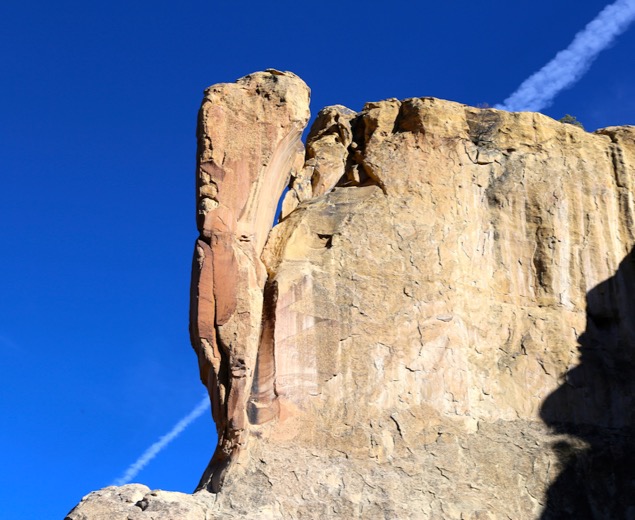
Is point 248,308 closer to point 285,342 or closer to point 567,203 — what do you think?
point 285,342

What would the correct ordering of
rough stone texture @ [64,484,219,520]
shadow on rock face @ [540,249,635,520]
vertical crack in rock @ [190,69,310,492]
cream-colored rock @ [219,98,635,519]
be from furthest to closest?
shadow on rock face @ [540,249,635,520] → cream-colored rock @ [219,98,635,519] → vertical crack in rock @ [190,69,310,492] → rough stone texture @ [64,484,219,520]

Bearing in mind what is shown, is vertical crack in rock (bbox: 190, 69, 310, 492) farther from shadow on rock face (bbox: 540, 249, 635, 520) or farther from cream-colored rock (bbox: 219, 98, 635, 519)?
shadow on rock face (bbox: 540, 249, 635, 520)

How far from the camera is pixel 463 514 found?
22156 mm

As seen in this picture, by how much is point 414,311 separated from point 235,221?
429 cm

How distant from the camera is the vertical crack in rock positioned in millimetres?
22172

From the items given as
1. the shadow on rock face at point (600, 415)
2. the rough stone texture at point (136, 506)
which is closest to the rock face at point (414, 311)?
the shadow on rock face at point (600, 415)

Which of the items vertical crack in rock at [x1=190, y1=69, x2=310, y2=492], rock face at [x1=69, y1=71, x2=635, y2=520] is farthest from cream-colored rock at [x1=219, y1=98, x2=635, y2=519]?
vertical crack in rock at [x1=190, y1=69, x2=310, y2=492]

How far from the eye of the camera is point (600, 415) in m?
24.9

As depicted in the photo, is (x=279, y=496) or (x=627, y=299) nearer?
(x=279, y=496)

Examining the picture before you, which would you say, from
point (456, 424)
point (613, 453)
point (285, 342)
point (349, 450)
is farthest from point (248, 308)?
point (613, 453)

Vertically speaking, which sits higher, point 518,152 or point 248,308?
point 518,152

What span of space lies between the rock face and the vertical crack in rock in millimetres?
42

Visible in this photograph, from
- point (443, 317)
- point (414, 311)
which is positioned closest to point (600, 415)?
point (443, 317)

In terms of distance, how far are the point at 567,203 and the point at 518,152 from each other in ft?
5.47
